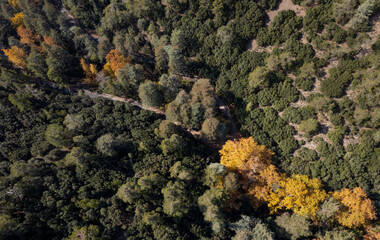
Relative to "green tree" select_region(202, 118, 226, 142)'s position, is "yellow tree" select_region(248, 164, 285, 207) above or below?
below

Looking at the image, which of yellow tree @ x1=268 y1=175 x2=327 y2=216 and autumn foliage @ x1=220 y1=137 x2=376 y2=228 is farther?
yellow tree @ x1=268 y1=175 x2=327 y2=216

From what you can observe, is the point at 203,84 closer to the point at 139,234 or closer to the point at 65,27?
the point at 139,234

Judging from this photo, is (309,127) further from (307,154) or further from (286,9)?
(286,9)

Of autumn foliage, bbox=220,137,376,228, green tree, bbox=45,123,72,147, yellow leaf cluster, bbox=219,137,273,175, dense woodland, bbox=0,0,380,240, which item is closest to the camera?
autumn foliage, bbox=220,137,376,228

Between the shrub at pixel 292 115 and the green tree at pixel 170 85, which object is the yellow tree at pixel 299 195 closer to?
the shrub at pixel 292 115

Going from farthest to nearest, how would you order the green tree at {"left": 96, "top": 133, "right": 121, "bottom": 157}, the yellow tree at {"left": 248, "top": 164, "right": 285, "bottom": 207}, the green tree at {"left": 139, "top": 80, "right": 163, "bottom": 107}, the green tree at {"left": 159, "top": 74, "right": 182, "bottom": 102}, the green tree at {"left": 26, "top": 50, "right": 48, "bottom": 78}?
the green tree at {"left": 26, "top": 50, "right": 48, "bottom": 78} → the green tree at {"left": 159, "top": 74, "right": 182, "bottom": 102} → the green tree at {"left": 139, "top": 80, "right": 163, "bottom": 107} → the green tree at {"left": 96, "top": 133, "right": 121, "bottom": 157} → the yellow tree at {"left": 248, "top": 164, "right": 285, "bottom": 207}

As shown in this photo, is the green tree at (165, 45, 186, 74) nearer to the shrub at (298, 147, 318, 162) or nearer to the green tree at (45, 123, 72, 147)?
the green tree at (45, 123, 72, 147)

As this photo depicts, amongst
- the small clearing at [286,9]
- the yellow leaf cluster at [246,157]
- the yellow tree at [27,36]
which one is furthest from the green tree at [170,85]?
the yellow tree at [27,36]

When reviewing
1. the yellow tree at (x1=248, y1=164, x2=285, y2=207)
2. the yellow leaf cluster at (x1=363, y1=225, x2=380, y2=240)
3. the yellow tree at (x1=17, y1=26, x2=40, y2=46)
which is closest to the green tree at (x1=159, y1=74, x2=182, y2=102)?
the yellow tree at (x1=248, y1=164, x2=285, y2=207)
